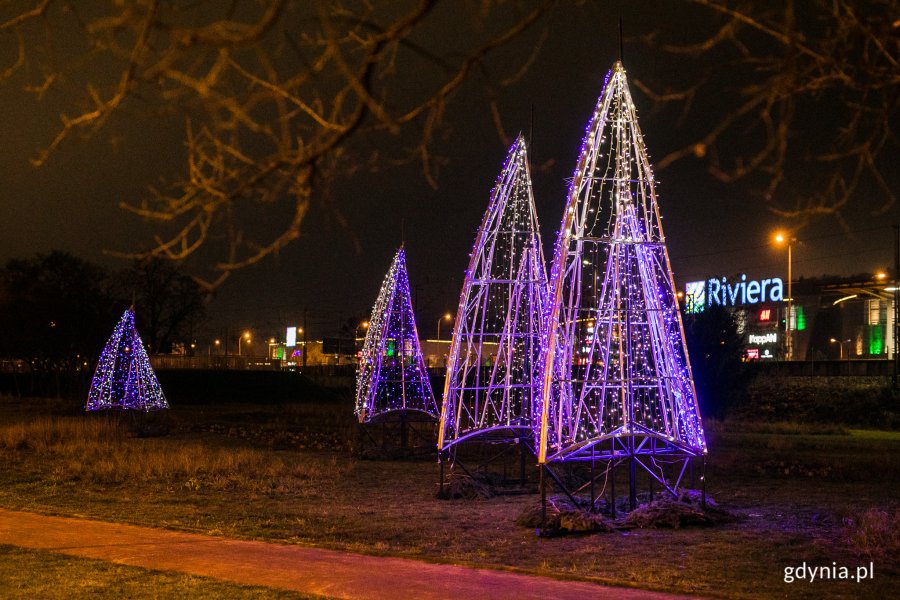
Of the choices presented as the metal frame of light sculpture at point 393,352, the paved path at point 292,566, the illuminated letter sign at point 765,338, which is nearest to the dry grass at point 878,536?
the paved path at point 292,566

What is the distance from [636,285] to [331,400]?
147ft

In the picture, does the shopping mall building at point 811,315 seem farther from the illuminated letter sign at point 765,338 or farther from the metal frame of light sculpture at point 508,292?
the metal frame of light sculpture at point 508,292

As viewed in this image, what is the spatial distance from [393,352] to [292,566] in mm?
15254

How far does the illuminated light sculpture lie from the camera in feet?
102

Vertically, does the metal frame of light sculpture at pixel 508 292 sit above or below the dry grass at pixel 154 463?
above

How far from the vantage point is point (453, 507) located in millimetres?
14547

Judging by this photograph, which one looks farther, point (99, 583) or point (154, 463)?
point (154, 463)

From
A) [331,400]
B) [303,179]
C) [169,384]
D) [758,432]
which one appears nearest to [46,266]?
[169,384]

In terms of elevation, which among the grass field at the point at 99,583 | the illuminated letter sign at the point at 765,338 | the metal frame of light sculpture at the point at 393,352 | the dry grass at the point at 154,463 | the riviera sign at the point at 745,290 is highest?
the riviera sign at the point at 745,290

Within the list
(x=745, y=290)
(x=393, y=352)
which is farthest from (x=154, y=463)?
(x=745, y=290)

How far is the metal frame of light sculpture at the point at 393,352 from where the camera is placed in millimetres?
23562

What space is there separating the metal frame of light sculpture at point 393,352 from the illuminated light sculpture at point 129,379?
963 cm

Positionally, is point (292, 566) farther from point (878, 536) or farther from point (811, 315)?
point (811, 315)

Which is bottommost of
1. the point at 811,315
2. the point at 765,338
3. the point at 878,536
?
the point at 878,536
